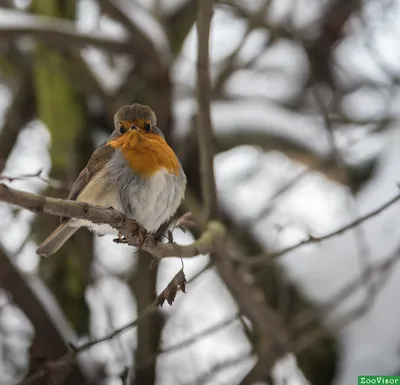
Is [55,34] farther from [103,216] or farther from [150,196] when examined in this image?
[103,216]

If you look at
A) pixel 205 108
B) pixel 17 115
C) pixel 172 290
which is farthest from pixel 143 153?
pixel 17 115

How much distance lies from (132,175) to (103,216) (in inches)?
29.9

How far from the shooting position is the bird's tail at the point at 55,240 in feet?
8.77

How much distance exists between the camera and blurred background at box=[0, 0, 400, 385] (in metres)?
4.00

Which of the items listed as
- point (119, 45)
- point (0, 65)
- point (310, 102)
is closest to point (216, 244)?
point (119, 45)

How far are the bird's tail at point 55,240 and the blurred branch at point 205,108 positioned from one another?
0.71 m

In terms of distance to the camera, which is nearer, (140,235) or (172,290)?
(172,290)

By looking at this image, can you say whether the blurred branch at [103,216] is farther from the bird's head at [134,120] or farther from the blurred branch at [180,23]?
the blurred branch at [180,23]

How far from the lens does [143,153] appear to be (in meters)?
2.63

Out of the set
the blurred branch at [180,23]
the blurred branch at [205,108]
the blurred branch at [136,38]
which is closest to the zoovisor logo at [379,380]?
the blurred branch at [205,108]

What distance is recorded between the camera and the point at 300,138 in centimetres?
476

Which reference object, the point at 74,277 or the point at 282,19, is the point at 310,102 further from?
the point at 74,277

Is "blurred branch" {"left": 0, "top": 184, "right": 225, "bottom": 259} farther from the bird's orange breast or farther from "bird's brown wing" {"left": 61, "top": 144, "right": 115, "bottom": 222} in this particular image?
"bird's brown wing" {"left": 61, "top": 144, "right": 115, "bottom": 222}

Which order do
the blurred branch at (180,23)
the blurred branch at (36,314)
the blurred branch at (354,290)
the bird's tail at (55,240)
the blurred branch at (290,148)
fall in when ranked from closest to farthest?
the bird's tail at (55,240) → the blurred branch at (354,290) → the blurred branch at (36,314) → the blurred branch at (290,148) → the blurred branch at (180,23)
